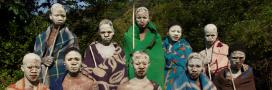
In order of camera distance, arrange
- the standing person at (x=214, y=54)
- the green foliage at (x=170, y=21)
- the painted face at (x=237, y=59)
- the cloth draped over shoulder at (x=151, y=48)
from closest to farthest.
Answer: the painted face at (x=237, y=59) → the cloth draped over shoulder at (x=151, y=48) → the standing person at (x=214, y=54) → the green foliage at (x=170, y=21)

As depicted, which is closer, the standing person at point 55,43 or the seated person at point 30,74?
the seated person at point 30,74

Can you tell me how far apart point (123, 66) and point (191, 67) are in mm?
1055

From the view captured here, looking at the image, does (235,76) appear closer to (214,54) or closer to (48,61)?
(214,54)

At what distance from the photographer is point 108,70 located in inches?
315

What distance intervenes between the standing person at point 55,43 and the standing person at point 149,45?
1106 millimetres

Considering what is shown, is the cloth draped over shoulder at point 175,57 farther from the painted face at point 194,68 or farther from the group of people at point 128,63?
the painted face at point 194,68

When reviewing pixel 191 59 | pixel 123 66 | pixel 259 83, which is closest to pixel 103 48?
pixel 123 66

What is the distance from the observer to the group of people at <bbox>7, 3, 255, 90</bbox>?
6.86 metres

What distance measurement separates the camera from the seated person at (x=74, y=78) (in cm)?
696

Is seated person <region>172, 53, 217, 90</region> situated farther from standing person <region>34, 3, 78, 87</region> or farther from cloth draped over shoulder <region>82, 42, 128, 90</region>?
standing person <region>34, 3, 78, 87</region>

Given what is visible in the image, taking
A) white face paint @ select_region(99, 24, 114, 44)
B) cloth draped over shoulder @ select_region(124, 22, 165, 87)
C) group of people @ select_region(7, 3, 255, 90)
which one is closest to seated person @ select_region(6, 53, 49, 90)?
group of people @ select_region(7, 3, 255, 90)

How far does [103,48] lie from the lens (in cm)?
824

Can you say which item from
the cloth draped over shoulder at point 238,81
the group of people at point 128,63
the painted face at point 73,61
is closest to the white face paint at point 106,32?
the group of people at point 128,63

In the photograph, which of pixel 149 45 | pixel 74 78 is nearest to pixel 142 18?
pixel 149 45
